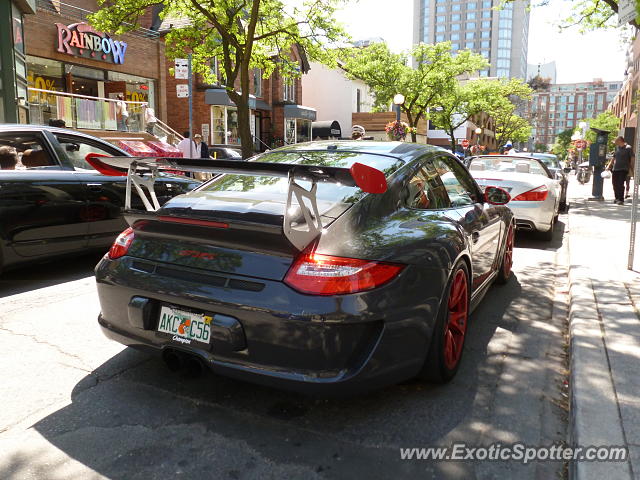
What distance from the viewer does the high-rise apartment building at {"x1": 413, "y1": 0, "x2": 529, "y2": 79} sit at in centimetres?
16062

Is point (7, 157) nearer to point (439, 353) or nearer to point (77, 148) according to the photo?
point (77, 148)

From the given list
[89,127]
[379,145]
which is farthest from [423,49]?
[379,145]

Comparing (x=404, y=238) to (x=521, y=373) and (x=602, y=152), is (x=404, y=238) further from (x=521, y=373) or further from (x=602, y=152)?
(x=602, y=152)

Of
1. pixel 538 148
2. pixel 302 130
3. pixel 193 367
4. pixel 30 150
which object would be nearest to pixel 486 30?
pixel 538 148

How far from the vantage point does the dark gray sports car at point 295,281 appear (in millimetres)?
2504

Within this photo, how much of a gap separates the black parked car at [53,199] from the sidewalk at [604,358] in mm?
4794

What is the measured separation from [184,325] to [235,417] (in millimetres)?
570

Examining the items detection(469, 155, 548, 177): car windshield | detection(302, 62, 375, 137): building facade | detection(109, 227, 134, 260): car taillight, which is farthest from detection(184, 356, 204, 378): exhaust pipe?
detection(302, 62, 375, 137): building facade

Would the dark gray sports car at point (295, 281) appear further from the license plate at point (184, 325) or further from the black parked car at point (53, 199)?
the black parked car at point (53, 199)

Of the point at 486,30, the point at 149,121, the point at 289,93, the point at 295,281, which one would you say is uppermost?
the point at 486,30

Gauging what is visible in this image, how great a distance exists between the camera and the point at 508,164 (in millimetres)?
10180

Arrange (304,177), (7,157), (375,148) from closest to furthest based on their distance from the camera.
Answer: (304,177), (375,148), (7,157)

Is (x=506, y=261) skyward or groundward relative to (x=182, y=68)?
groundward

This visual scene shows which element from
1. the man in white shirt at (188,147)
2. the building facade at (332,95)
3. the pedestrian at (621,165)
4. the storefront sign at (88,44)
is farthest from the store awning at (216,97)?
the pedestrian at (621,165)
